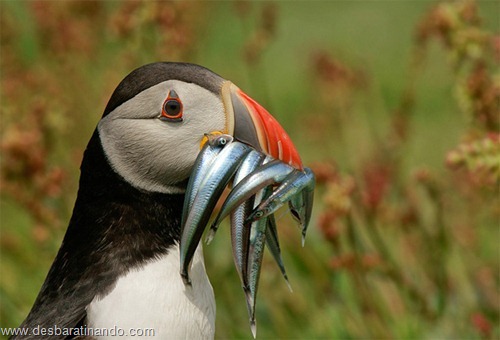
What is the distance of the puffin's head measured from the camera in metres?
2.73

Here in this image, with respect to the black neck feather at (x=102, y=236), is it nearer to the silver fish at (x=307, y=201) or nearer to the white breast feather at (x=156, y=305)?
the white breast feather at (x=156, y=305)

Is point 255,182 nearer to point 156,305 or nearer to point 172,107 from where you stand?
point 172,107

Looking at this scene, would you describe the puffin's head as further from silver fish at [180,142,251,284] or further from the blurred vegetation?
the blurred vegetation

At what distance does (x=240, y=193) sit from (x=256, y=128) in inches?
7.6

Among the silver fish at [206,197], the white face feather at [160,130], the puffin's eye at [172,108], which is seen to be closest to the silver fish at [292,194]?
the silver fish at [206,197]

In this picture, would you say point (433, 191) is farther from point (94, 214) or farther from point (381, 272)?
point (94, 214)

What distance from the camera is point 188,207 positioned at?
271 cm

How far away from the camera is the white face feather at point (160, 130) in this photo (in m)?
2.75

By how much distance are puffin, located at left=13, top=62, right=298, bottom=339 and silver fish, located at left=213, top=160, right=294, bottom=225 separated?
6 cm

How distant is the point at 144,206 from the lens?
2.83m

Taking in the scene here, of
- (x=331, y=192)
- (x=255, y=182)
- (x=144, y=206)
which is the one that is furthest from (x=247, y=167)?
(x=331, y=192)

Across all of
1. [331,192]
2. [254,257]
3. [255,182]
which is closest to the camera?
[255,182]

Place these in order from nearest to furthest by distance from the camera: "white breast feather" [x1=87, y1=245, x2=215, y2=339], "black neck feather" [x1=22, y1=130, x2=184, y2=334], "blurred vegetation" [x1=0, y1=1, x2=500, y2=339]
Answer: "white breast feather" [x1=87, y1=245, x2=215, y2=339] < "black neck feather" [x1=22, y1=130, x2=184, y2=334] < "blurred vegetation" [x1=0, y1=1, x2=500, y2=339]

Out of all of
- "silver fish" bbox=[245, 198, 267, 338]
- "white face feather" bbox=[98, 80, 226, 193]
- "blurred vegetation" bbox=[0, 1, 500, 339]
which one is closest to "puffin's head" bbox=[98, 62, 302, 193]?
"white face feather" bbox=[98, 80, 226, 193]
